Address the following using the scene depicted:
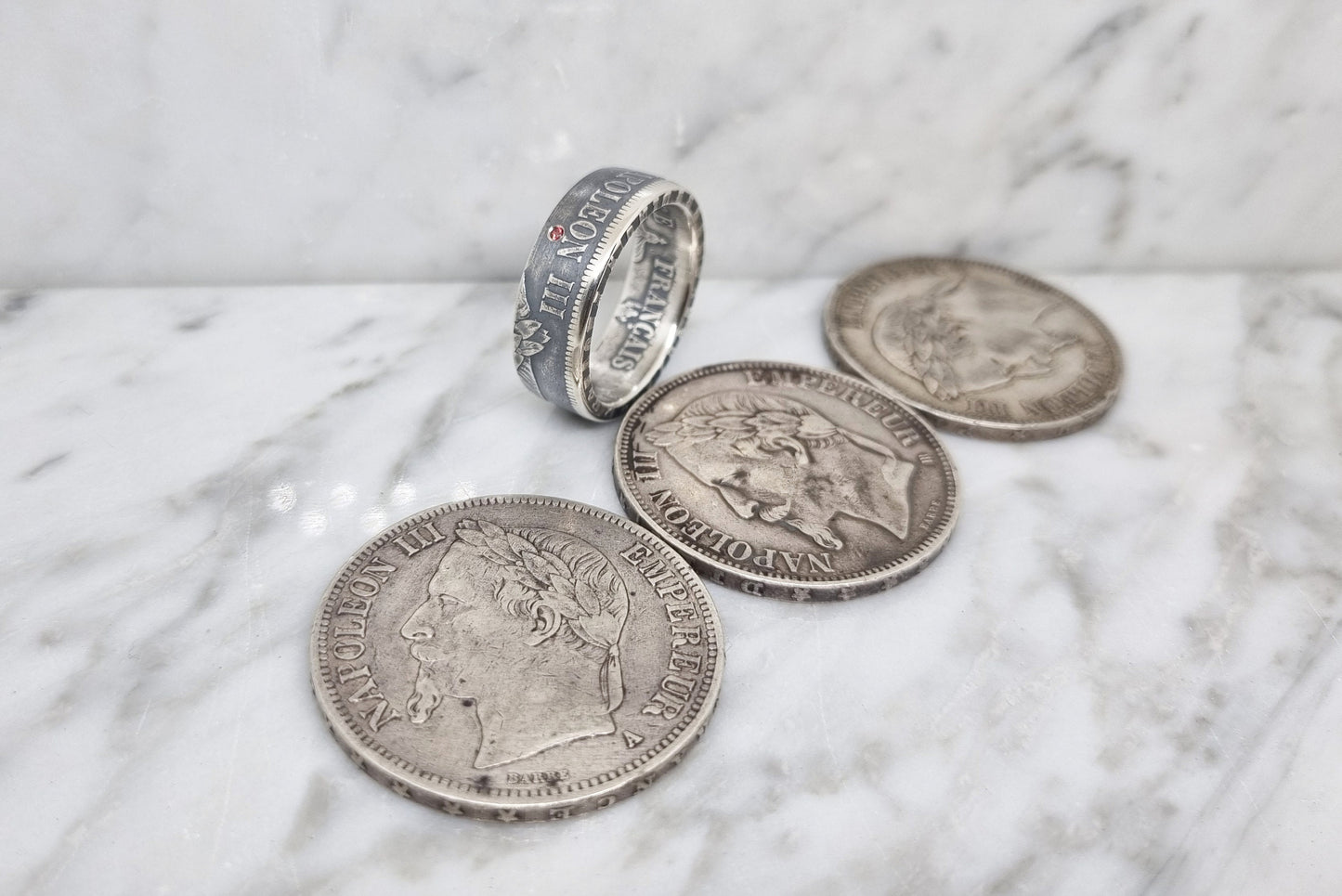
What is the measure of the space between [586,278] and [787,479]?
0.44 meters

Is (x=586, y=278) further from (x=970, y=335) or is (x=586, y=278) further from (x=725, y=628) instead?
(x=970, y=335)

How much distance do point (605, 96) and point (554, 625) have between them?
993 millimetres

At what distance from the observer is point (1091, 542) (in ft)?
5.48

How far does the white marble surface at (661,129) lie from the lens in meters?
1.79

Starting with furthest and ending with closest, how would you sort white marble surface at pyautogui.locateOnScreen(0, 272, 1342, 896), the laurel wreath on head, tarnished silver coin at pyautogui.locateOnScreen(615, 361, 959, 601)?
tarnished silver coin at pyautogui.locateOnScreen(615, 361, 959, 601) < the laurel wreath on head < white marble surface at pyautogui.locateOnScreen(0, 272, 1342, 896)

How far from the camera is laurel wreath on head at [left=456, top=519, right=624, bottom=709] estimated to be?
4.59 feet

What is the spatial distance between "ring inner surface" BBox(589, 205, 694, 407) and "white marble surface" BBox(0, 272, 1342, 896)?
4.1 inches

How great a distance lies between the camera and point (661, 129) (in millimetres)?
1965

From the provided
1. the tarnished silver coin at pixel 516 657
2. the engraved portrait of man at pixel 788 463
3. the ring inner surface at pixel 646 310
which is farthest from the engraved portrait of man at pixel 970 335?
the tarnished silver coin at pixel 516 657

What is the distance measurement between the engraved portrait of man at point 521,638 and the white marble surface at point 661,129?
0.76 meters

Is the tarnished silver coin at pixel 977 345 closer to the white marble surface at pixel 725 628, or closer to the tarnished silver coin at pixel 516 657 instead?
the white marble surface at pixel 725 628

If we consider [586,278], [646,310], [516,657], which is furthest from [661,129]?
[516,657]

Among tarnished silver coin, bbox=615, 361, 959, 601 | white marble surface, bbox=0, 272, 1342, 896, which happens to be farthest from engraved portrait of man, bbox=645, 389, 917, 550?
white marble surface, bbox=0, 272, 1342, 896

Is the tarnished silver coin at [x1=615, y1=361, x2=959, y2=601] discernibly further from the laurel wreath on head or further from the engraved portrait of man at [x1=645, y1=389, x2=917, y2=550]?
the laurel wreath on head
